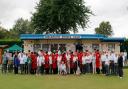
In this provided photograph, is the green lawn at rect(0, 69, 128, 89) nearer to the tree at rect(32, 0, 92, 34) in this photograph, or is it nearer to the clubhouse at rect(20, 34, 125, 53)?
the clubhouse at rect(20, 34, 125, 53)

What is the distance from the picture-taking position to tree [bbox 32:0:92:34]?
7150cm

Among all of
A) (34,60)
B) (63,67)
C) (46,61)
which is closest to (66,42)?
(46,61)

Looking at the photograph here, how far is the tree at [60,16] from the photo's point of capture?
7150cm

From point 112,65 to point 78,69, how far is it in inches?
129

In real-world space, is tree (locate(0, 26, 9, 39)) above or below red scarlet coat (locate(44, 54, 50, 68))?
above

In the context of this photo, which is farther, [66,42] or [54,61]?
[66,42]

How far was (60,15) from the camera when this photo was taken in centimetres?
7106

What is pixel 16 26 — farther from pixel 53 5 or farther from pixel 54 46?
pixel 54 46

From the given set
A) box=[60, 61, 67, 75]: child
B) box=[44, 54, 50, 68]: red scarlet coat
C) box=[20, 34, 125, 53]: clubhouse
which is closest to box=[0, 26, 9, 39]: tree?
box=[20, 34, 125, 53]: clubhouse

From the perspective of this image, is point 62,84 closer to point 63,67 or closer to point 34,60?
point 63,67

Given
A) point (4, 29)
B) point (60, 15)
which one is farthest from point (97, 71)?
point (4, 29)

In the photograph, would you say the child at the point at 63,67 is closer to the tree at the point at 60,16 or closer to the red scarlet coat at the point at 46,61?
the red scarlet coat at the point at 46,61

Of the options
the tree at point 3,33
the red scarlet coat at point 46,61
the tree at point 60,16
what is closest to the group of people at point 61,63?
the red scarlet coat at point 46,61

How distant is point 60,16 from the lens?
71062mm
